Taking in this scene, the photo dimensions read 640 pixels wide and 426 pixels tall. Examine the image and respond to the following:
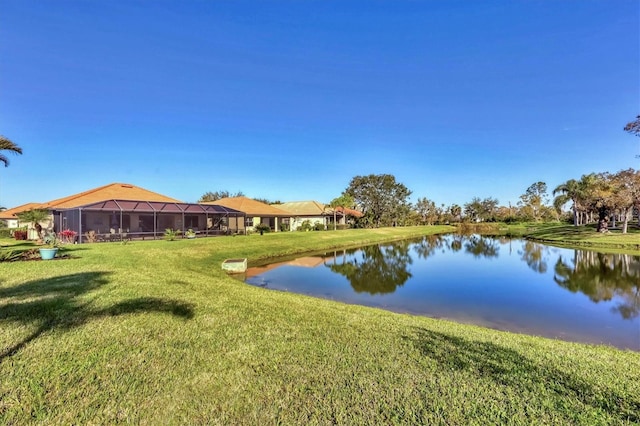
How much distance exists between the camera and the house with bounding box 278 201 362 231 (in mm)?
42781

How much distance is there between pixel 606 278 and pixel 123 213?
3052 cm

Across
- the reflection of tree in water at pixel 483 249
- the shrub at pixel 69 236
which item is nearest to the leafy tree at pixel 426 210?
the reflection of tree in water at pixel 483 249

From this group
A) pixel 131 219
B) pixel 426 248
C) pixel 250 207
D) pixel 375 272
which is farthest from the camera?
pixel 250 207

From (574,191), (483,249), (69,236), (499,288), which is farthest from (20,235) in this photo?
(574,191)

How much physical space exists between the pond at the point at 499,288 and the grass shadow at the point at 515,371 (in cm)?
401

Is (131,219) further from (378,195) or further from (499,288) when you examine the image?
(378,195)

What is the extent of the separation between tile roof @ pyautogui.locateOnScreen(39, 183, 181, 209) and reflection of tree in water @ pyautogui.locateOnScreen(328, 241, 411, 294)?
18.4m

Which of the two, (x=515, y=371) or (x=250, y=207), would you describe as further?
(x=250, y=207)

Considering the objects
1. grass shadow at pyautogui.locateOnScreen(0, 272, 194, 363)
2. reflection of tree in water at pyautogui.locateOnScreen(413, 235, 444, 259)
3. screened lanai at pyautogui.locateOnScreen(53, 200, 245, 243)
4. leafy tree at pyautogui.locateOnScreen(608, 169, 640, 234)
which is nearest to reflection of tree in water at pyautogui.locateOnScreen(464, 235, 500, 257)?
reflection of tree in water at pyautogui.locateOnScreen(413, 235, 444, 259)

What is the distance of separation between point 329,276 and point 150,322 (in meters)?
10.8

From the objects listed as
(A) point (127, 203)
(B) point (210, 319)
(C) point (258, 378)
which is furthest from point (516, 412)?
(A) point (127, 203)

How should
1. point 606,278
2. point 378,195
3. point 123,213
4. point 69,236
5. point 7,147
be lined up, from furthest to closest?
point 378,195 < point 123,213 < point 69,236 < point 606,278 < point 7,147

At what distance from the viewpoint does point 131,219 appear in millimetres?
26312

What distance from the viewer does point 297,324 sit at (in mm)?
5508
